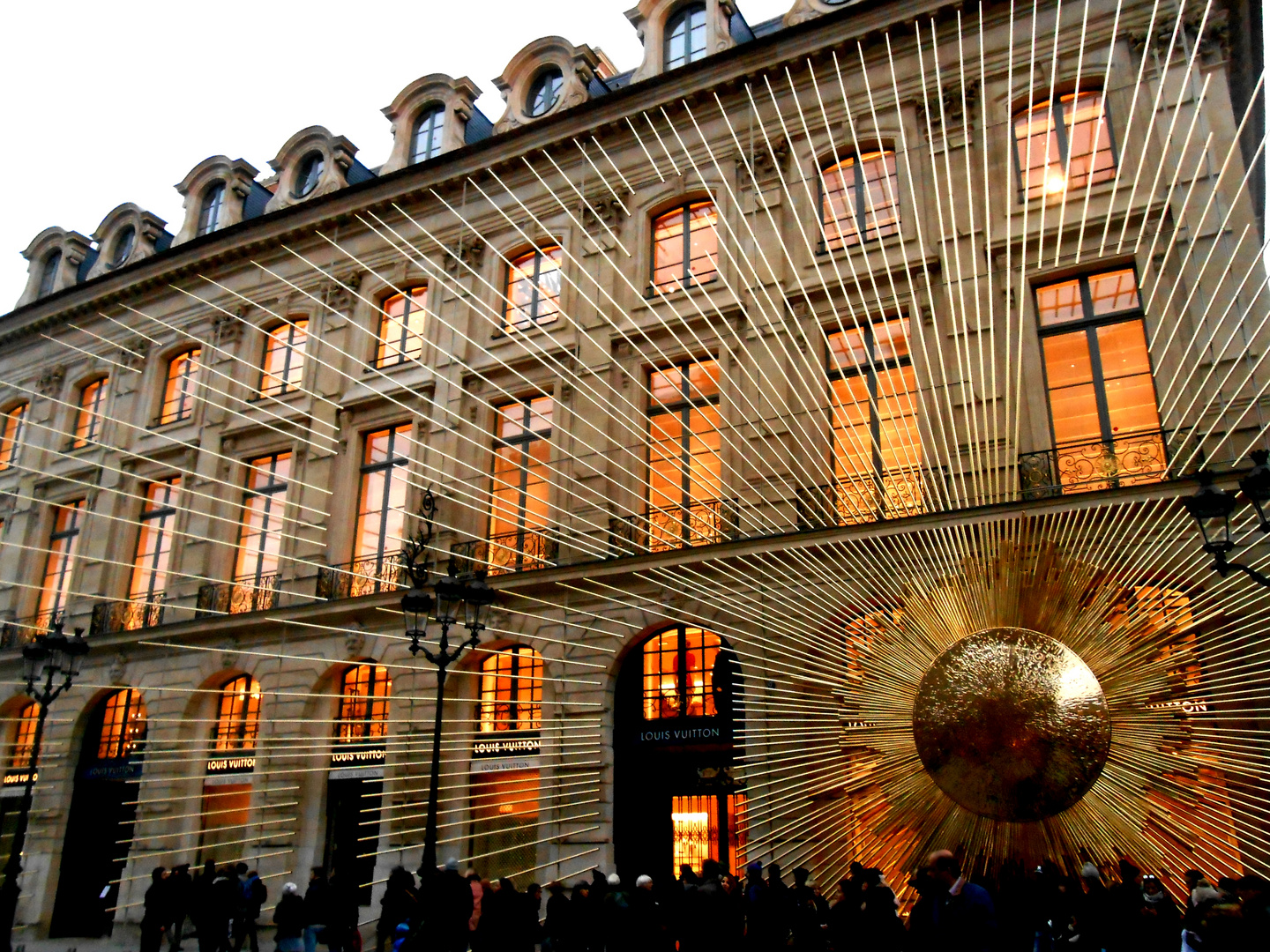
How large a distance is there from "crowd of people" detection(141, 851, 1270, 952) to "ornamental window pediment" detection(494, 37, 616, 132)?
43.6 ft

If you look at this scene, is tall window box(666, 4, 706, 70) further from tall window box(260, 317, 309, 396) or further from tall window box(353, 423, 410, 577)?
tall window box(260, 317, 309, 396)

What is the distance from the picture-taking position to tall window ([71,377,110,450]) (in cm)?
2261

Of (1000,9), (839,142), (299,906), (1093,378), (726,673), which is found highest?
(1000,9)

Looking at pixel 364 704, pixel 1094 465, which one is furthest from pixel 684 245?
pixel 364 704

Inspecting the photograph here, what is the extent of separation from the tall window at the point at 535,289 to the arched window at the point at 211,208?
29.5 feet

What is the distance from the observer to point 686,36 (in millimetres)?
17719

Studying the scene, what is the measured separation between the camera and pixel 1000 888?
648 cm

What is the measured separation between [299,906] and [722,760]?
5.60 metres

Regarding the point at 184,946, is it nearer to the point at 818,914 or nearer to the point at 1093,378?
the point at 818,914

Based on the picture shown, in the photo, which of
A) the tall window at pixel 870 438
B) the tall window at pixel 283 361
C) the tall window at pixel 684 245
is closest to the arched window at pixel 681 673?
the tall window at pixel 870 438

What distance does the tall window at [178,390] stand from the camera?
2114cm

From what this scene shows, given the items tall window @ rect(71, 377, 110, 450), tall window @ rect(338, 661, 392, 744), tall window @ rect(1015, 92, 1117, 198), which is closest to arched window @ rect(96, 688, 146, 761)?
tall window @ rect(338, 661, 392, 744)

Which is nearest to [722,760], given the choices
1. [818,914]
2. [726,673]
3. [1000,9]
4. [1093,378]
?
[726,673]

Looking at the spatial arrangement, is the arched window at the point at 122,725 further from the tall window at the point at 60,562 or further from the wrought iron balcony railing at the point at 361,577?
the wrought iron balcony railing at the point at 361,577
